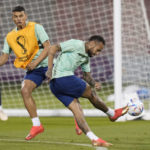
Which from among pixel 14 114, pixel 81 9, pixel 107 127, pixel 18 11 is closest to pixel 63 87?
pixel 18 11

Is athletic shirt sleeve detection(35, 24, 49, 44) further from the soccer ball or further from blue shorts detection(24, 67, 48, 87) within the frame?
the soccer ball

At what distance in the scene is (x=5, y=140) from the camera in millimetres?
6988

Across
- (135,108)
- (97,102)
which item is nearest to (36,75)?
(97,102)

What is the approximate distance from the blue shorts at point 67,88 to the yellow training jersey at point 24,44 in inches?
44.5

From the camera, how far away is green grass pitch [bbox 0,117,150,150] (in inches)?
249

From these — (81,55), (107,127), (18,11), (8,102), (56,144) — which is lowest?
(8,102)

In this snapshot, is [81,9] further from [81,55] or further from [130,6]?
[81,55]

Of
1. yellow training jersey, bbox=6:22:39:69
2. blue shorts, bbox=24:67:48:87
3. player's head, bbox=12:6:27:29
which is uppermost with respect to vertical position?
player's head, bbox=12:6:27:29

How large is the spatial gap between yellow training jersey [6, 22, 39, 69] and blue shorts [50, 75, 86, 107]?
113 centimetres

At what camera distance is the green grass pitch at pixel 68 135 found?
6.31m

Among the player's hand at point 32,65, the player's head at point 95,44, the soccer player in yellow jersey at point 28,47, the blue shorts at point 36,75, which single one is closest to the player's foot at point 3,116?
the soccer player in yellow jersey at point 28,47

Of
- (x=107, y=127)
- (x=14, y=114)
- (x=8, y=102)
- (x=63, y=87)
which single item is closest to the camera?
(x=63, y=87)

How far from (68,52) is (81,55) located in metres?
0.15

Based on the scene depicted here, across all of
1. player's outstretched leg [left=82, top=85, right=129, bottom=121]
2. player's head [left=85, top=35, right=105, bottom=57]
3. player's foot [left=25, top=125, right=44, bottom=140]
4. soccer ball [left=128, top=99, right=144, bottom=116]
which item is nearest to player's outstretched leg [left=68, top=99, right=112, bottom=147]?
player's outstretched leg [left=82, top=85, right=129, bottom=121]
